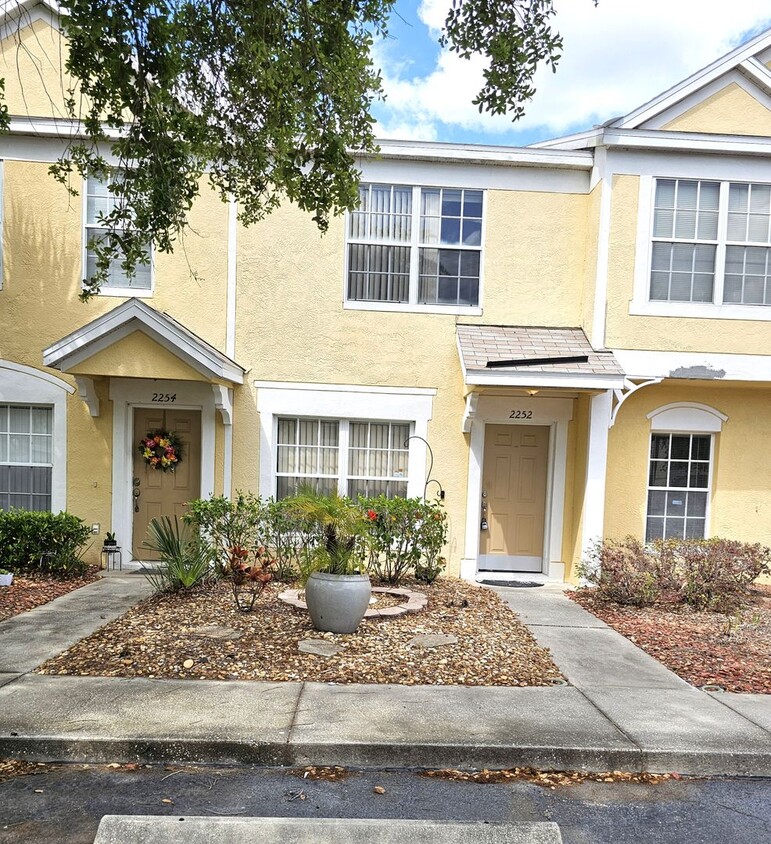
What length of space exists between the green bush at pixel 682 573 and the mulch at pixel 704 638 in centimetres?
17

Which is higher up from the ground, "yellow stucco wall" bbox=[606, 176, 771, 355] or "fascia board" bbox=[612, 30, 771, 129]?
"fascia board" bbox=[612, 30, 771, 129]

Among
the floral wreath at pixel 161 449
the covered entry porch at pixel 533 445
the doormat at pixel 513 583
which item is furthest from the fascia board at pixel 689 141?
the floral wreath at pixel 161 449

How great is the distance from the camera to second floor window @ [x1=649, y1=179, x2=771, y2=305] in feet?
28.8

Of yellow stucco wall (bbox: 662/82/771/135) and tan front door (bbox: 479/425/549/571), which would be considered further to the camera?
tan front door (bbox: 479/425/549/571)

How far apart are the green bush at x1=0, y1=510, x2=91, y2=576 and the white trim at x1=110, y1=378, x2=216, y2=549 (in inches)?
29.7

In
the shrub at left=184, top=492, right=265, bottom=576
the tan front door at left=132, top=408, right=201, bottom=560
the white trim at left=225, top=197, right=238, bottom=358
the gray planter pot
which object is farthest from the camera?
the tan front door at left=132, top=408, right=201, bottom=560

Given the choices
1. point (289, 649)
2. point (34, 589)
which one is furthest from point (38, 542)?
point (289, 649)

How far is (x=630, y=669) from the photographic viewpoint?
5.76 meters

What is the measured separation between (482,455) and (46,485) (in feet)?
21.0

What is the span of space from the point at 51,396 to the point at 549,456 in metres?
7.33

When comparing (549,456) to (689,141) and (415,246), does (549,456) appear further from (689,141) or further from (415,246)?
(689,141)

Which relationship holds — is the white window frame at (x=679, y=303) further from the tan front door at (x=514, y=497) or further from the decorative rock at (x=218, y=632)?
the decorative rock at (x=218, y=632)

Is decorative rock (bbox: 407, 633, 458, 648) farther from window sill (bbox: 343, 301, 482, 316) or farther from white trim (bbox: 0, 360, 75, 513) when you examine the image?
white trim (bbox: 0, 360, 75, 513)

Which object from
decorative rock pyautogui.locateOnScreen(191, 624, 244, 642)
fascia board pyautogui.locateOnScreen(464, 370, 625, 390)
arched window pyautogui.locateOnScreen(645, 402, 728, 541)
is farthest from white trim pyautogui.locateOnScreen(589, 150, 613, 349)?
decorative rock pyautogui.locateOnScreen(191, 624, 244, 642)
